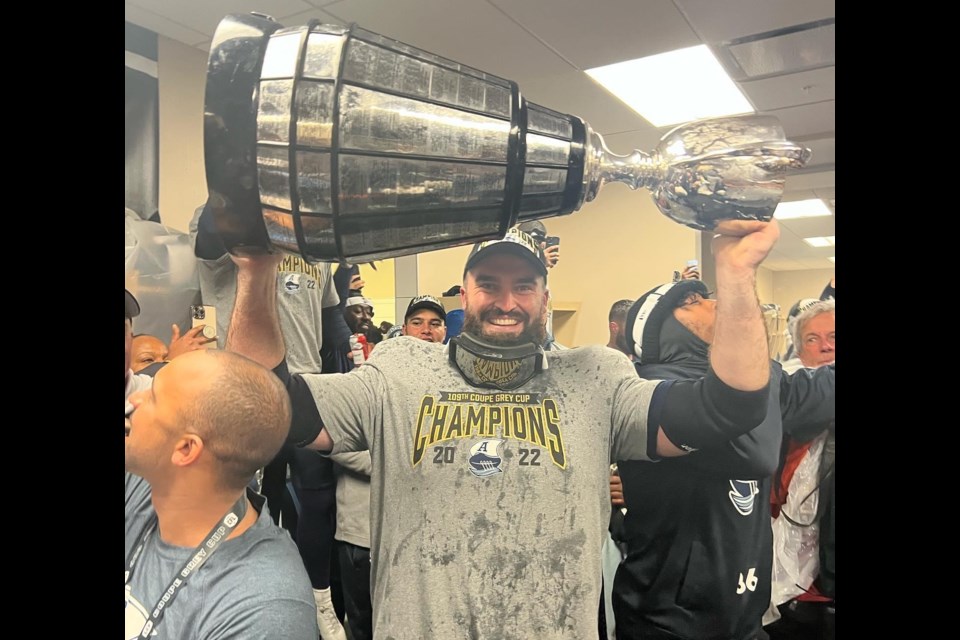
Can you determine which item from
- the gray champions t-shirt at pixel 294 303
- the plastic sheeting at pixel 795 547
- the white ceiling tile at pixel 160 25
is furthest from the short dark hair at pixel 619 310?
the white ceiling tile at pixel 160 25

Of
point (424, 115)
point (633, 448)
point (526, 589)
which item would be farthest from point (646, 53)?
point (526, 589)

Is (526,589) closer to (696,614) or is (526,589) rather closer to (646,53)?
(696,614)

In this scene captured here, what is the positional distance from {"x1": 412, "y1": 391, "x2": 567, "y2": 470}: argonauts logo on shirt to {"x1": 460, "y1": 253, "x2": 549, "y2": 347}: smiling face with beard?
95mm

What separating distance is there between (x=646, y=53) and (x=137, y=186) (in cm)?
87

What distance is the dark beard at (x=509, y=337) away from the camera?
1.08 m

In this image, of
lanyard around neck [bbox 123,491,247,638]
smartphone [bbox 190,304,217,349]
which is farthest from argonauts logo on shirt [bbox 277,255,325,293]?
lanyard around neck [bbox 123,491,247,638]

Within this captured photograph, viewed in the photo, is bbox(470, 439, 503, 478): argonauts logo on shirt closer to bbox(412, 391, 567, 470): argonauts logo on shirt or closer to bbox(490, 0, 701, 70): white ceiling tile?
bbox(412, 391, 567, 470): argonauts logo on shirt

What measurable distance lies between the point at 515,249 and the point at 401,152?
299 millimetres

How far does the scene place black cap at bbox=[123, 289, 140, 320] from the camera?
1205 millimetres

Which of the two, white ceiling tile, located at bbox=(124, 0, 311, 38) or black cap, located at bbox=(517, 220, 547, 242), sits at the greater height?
white ceiling tile, located at bbox=(124, 0, 311, 38)

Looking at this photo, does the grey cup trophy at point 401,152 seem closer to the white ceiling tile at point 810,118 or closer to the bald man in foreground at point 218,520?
the white ceiling tile at point 810,118

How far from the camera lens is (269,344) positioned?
1124 mm

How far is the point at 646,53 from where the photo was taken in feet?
3.39

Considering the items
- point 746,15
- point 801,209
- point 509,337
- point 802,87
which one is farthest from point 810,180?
point 509,337
